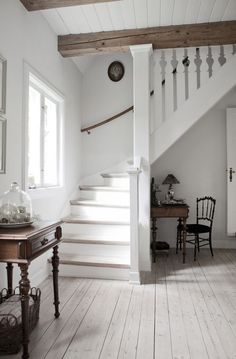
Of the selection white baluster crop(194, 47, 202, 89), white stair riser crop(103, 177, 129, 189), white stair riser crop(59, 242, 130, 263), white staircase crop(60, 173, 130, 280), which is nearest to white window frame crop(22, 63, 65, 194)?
white staircase crop(60, 173, 130, 280)

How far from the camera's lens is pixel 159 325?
87.9 inches

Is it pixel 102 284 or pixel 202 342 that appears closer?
pixel 202 342

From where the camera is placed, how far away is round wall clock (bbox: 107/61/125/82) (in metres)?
4.84

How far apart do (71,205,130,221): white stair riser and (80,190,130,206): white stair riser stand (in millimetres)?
270

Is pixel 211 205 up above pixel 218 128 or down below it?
below

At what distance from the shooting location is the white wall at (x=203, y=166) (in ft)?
15.2

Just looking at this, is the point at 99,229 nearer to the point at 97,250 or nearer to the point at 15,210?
the point at 97,250

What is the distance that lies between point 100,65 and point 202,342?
4.38 metres

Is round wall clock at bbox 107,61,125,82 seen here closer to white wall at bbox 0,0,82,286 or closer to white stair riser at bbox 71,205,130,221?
white wall at bbox 0,0,82,286

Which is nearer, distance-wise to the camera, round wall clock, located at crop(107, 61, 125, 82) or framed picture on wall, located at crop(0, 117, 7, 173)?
framed picture on wall, located at crop(0, 117, 7, 173)

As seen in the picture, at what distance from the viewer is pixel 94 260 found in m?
3.34

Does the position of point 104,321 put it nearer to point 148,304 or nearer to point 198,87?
point 148,304

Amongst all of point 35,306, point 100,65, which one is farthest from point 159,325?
point 100,65

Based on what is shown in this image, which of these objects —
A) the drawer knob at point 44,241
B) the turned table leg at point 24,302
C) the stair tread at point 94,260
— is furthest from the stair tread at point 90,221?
the turned table leg at point 24,302
